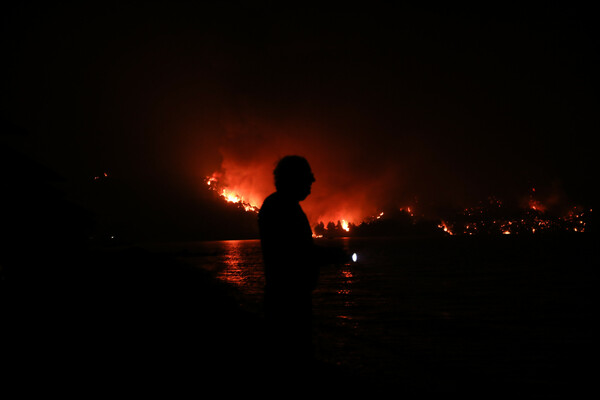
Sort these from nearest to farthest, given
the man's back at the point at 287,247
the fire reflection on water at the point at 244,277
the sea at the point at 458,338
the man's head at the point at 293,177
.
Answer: the man's back at the point at 287,247
the man's head at the point at 293,177
the sea at the point at 458,338
the fire reflection on water at the point at 244,277

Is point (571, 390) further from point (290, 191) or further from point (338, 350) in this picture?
point (290, 191)

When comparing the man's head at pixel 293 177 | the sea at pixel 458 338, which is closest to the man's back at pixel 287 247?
the man's head at pixel 293 177

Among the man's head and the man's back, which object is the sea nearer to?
the man's back

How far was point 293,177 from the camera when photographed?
4.55 meters

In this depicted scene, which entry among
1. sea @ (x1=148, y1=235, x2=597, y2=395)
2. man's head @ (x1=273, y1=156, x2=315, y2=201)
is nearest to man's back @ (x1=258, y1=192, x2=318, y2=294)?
man's head @ (x1=273, y1=156, x2=315, y2=201)

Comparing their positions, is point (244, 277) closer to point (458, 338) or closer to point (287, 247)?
point (458, 338)

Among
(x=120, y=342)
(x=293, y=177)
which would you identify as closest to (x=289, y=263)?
(x=293, y=177)

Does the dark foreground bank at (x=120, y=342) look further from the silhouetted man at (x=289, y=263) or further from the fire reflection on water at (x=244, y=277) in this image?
the fire reflection on water at (x=244, y=277)

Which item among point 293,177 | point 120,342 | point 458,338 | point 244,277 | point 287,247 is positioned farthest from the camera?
point 244,277

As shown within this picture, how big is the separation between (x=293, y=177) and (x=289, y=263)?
98cm

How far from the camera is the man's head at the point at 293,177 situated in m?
4.54

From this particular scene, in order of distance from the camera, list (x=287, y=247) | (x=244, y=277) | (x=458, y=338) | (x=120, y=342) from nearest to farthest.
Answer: (x=287, y=247), (x=120, y=342), (x=458, y=338), (x=244, y=277)

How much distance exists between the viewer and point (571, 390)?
932 cm

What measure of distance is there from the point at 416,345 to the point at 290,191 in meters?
10.8
